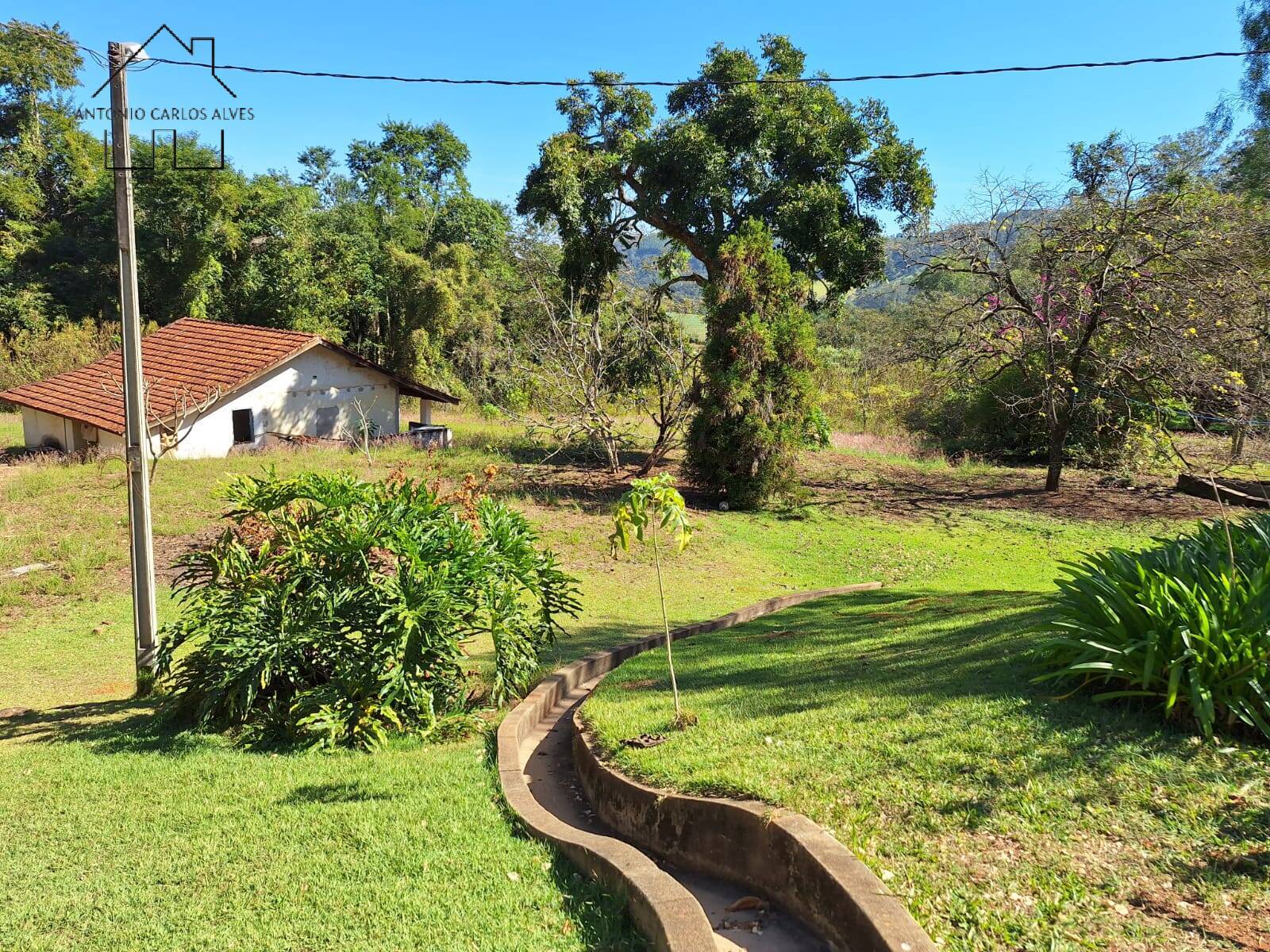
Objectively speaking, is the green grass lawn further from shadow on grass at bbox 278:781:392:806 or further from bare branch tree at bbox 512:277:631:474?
bare branch tree at bbox 512:277:631:474

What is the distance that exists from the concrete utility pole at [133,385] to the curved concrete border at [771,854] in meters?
4.57

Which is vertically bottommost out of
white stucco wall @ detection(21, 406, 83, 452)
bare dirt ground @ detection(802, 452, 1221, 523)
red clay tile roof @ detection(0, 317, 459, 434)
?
bare dirt ground @ detection(802, 452, 1221, 523)

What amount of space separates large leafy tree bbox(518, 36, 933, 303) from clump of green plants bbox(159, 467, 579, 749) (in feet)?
47.0

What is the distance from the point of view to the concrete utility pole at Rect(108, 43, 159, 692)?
7.21 metres

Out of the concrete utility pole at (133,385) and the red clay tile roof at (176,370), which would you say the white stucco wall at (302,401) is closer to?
the red clay tile roof at (176,370)

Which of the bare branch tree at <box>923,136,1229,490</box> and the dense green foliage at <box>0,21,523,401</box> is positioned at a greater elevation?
the dense green foliage at <box>0,21,523,401</box>

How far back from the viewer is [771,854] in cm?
412

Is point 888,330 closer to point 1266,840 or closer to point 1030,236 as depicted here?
point 1030,236

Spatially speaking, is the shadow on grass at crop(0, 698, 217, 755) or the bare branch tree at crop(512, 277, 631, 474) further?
the bare branch tree at crop(512, 277, 631, 474)

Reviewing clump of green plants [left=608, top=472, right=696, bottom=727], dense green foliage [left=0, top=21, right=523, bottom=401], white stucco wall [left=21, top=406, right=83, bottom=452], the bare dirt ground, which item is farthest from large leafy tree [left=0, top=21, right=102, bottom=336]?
clump of green plants [left=608, top=472, right=696, bottom=727]

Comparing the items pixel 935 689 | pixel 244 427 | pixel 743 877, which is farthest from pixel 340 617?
pixel 244 427

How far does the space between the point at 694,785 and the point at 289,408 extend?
21.8 meters

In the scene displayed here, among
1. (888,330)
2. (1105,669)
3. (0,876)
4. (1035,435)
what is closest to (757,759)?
(1105,669)

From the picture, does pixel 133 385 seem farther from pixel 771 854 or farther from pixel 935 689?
pixel 935 689
